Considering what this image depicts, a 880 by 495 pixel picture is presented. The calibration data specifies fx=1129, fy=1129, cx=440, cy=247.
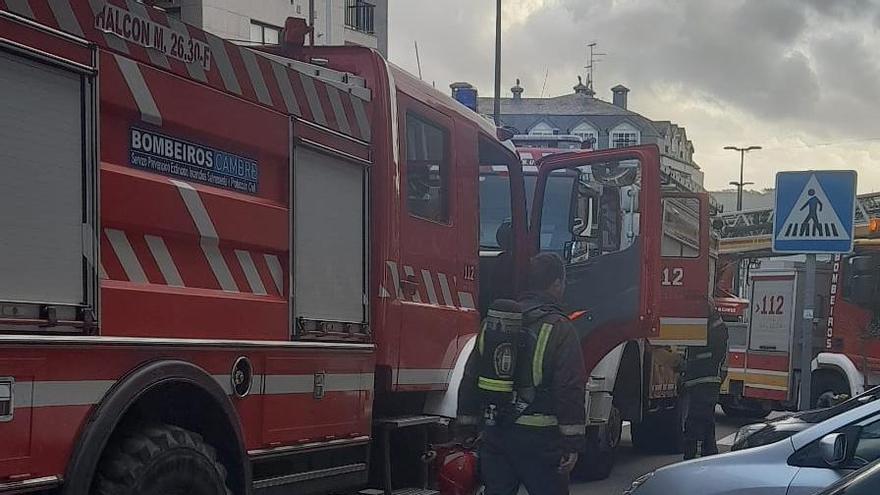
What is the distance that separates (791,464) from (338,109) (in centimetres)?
268

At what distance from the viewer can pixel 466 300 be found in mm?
7004

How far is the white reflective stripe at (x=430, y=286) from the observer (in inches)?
251

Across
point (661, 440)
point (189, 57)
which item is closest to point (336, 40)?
point (661, 440)

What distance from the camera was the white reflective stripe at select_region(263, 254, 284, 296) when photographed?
4973 millimetres

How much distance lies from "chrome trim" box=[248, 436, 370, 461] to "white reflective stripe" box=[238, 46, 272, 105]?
152 centimetres

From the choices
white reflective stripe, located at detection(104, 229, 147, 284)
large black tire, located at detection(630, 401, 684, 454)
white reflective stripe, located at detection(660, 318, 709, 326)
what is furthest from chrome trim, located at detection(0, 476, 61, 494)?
large black tire, located at detection(630, 401, 684, 454)

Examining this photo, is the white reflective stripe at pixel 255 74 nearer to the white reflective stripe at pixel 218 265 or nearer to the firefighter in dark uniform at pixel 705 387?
the white reflective stripe at pixel 218 265

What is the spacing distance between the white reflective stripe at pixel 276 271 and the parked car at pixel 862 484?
8.88ft

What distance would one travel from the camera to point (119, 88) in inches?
161

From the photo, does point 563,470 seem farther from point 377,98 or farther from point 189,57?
point 189,57

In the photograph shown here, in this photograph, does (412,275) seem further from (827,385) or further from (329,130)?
(827,385)

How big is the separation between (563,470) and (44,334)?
270cm

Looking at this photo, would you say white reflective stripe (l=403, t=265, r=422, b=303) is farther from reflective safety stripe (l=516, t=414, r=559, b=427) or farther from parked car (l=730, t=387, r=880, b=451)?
parked car (l=730, t=387, r=880, b=451)

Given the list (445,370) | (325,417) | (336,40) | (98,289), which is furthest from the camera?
(336,40)
